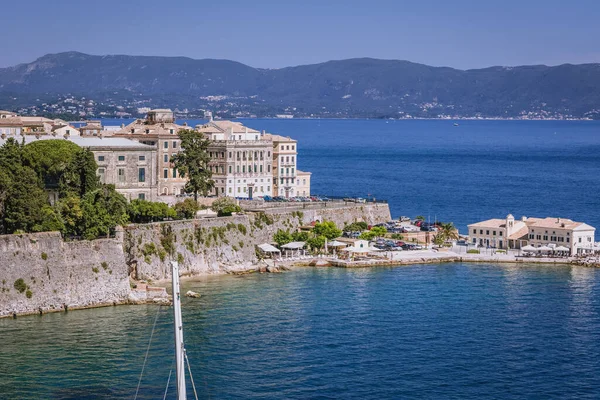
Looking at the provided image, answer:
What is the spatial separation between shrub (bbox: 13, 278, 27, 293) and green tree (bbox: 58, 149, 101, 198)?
11153 millimetres

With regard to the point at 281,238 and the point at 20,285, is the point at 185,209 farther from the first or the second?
A: the point at 20,285

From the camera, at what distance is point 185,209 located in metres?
66.4

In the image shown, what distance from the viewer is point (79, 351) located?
143ft

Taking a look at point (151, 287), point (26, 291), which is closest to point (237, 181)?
point (151, 287)

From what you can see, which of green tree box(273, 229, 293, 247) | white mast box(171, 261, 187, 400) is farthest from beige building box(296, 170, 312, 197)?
white mast box(171, 261, 187, 400)

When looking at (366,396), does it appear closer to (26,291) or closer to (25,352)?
(25,352)

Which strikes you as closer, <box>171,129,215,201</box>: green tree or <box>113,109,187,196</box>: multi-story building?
<box>171,129,215,201</box>: green tree

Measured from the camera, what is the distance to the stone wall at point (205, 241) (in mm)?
57750

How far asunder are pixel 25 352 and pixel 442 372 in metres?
16.1

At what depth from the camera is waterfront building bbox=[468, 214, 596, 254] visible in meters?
70.3

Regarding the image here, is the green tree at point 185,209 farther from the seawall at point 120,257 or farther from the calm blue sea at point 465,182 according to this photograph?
the calm blue sea at point 465,182

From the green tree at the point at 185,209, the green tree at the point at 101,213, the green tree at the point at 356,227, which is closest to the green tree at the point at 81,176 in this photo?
the green tree at the point at 101,213

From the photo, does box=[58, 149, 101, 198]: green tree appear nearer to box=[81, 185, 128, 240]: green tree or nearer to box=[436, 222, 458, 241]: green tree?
box=[81, 185, 128, 240]: green tree

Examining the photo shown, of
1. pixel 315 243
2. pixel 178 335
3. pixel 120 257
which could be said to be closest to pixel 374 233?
pixel 315 243
